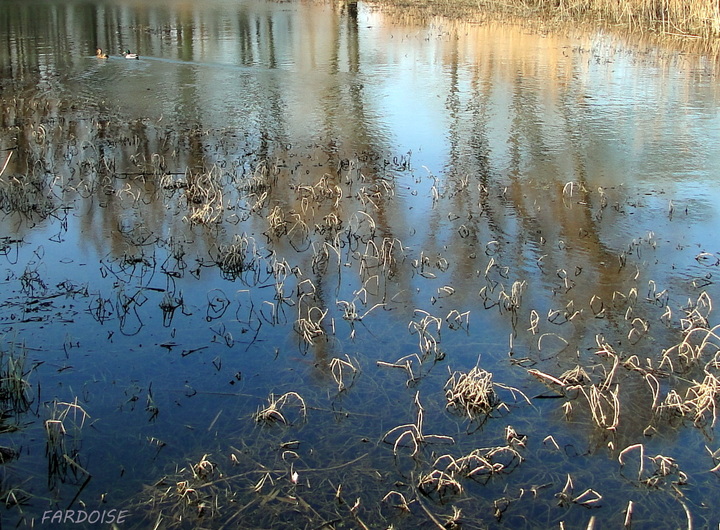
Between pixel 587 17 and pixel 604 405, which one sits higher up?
pixel 587 17

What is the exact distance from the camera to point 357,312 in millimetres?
4898

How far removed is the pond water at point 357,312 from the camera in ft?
11.1

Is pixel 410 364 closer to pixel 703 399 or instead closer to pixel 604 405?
pixel 604 405

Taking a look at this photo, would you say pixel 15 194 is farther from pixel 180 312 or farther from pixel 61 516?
pixel 61 516

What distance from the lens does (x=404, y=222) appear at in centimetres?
641

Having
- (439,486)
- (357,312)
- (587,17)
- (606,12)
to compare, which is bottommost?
(439,486)

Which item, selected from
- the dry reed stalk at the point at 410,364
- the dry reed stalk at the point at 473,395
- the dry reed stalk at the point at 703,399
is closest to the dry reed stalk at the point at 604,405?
the dry reed stalk at the point at 703,399

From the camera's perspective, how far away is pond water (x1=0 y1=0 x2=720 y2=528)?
3.40 m

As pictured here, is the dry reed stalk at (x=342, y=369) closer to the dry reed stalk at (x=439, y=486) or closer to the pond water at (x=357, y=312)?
the pond water at (x=357, y=312)

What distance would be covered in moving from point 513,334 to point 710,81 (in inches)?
362

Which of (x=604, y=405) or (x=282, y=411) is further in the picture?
(x=604, y=405)

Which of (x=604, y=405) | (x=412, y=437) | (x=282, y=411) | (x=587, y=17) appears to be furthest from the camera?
(x=587, y=17)

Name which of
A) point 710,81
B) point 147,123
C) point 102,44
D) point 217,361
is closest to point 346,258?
point 217,361

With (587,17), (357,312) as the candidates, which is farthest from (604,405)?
(587,17)
